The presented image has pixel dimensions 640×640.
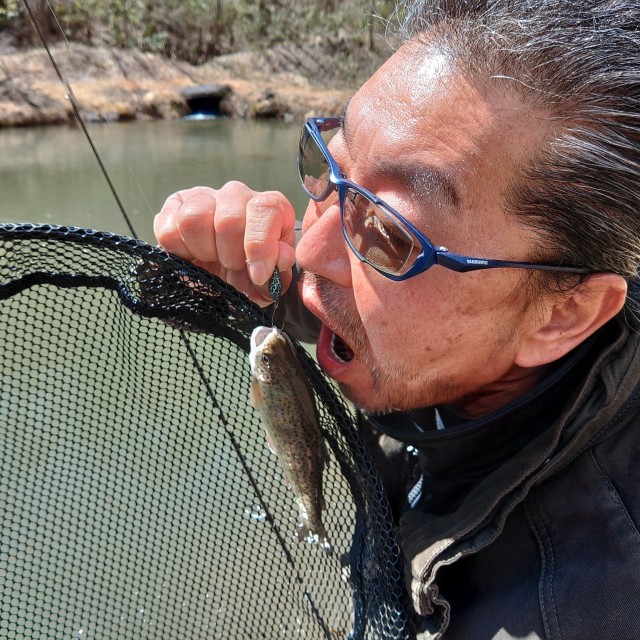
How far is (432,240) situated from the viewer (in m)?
1.32

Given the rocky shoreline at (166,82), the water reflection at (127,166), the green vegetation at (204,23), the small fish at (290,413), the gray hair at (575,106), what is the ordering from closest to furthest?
the gray hair at (575,106), the small fish at (290,413), the water reflection at (127,166), the rocky shoreline at (166,82), the green vegetation at (204,23)

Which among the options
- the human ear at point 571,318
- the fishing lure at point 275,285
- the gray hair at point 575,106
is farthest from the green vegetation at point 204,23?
the human ear at point 571,318

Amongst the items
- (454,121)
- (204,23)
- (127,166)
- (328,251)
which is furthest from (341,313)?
(204,23)

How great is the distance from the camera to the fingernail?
1553 millimetres

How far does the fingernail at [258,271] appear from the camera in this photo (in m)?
1.55

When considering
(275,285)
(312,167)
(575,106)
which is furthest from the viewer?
(275,285)

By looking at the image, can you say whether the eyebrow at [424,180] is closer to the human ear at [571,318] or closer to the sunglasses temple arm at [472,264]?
the sunglasses temple arm at [472,264]

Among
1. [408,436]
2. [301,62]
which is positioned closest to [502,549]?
[408,436]

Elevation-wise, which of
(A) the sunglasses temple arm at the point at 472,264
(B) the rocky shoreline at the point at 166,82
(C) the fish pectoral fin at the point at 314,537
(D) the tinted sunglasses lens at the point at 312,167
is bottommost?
(B) the rocky shoreline at the point at 166,82

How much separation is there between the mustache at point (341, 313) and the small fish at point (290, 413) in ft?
0.40

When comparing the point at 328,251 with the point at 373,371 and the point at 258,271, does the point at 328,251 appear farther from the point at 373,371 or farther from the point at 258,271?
the point at 373,371

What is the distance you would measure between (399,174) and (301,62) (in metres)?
20.5

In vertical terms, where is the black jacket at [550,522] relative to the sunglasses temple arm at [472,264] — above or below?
below

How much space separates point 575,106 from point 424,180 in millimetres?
325
